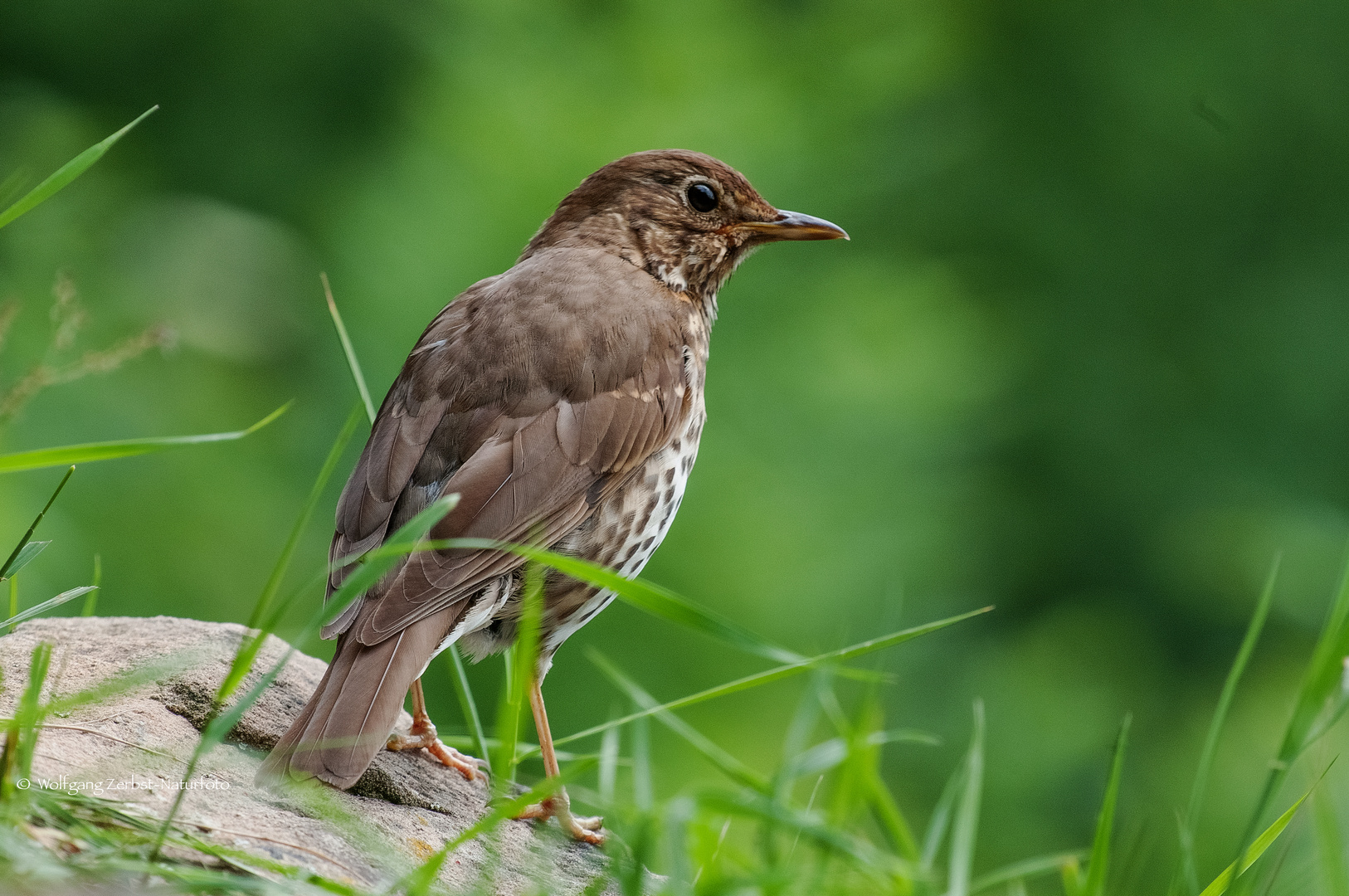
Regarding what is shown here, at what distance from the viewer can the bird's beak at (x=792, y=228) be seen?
406 centimetres

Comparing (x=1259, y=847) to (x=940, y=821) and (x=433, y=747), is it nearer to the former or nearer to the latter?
(x=940, y=821)

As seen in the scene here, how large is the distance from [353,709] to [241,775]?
22cm

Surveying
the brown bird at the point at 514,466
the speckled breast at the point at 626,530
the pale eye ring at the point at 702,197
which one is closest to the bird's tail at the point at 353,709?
the brown bird at the point at 514,466

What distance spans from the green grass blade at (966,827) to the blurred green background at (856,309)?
6.58ft

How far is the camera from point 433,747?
3.35 m

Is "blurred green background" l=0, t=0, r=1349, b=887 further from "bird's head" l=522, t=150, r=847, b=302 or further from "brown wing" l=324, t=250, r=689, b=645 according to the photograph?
"brown wing" l=324, t=250, r=689, b=645

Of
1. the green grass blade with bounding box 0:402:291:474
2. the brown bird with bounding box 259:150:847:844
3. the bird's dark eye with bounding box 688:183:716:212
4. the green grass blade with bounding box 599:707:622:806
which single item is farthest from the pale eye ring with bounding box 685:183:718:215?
the green grass blade with bounding box 0:402:291:474

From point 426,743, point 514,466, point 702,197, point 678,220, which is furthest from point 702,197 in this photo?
point 426,743

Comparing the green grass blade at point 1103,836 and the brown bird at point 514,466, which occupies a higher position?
the brown bird at point 514,466

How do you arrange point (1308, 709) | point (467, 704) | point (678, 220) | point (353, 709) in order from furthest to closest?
point (678, 220) → point (467, 704) → point (353, 709) → point (1308, 709)

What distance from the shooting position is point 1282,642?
681cm

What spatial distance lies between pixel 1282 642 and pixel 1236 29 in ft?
12.3

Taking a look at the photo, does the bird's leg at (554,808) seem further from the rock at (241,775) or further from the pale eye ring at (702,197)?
the pale eye ring at (702,197)

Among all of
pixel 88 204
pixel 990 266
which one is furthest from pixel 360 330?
pixel 990 266
